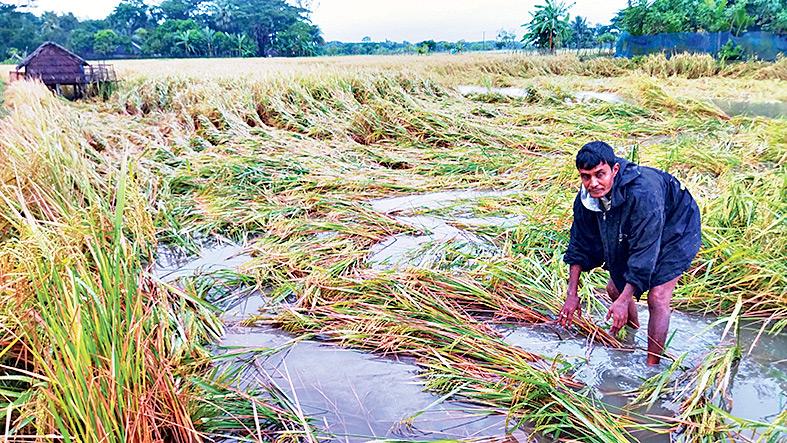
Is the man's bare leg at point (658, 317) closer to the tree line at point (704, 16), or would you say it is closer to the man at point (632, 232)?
the man at point (632, 232)

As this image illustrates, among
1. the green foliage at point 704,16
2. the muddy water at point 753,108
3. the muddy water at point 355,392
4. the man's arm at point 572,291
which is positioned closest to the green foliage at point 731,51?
the green foliage at point 704,16

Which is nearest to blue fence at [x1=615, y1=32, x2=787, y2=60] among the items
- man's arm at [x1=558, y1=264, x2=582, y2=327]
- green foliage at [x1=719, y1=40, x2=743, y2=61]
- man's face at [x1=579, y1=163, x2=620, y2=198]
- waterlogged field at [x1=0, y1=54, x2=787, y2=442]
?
green foliage at [x1=719, y1=40, x2=743, y2=61]

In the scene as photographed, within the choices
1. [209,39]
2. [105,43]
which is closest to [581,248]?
[105,43]

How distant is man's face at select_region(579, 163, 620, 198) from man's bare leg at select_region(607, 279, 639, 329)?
23.0 inches

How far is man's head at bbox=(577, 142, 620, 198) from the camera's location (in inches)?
76.0

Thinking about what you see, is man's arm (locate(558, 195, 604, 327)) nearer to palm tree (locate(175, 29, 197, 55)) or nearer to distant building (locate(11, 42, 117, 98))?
distant building (locate(11, 42, 117, 98))

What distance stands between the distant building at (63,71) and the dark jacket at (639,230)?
1160 centimetres

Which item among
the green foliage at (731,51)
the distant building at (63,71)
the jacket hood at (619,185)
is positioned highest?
the distant building at (63,71)

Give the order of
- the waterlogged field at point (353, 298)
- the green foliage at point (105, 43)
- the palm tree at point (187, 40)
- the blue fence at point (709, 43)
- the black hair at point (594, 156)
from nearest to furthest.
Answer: the waterlogged field at point (353, 298)
the black hair at point (594, 156)
the blue fence at point (709, 43)
the green foliage at point (105, 43)
the palm tree at point (187, 40)

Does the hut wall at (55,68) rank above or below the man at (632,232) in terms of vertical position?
above

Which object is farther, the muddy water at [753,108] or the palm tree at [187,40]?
the palm tree at [187,40]

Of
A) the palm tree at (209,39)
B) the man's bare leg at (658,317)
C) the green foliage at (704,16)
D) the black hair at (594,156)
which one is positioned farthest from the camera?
the palm tree at (209,39)

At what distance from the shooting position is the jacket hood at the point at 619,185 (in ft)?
6.55

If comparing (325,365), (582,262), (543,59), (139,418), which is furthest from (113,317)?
(543,59)
